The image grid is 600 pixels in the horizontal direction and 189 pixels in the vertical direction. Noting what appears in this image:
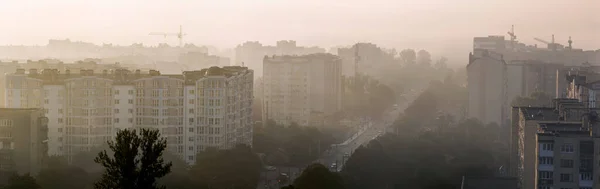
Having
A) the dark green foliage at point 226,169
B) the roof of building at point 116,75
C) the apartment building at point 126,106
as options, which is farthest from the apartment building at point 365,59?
the dark green foliage at point 226,169

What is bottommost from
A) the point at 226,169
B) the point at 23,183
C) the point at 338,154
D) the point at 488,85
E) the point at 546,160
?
the point at 338,154

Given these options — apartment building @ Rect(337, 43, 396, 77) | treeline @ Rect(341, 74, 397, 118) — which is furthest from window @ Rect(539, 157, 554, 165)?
apartment building @ Rect(337, 43, 396, 77)

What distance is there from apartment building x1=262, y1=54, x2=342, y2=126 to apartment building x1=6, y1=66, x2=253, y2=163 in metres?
8.85

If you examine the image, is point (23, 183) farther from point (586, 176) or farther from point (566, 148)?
point (586, 176)

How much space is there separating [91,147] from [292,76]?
10.9 meters

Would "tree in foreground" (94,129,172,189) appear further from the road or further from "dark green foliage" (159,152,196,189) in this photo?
the road

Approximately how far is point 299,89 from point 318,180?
570 inches

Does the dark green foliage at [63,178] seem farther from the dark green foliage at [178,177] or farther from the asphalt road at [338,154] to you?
the asphalt road at [338,154]

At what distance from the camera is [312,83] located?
27203 mm

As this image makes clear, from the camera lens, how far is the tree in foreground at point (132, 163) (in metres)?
7.54

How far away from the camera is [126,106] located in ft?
56.2

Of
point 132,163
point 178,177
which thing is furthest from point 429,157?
point 132,163

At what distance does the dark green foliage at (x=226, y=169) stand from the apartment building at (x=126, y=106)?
116cm

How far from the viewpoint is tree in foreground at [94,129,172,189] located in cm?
754
